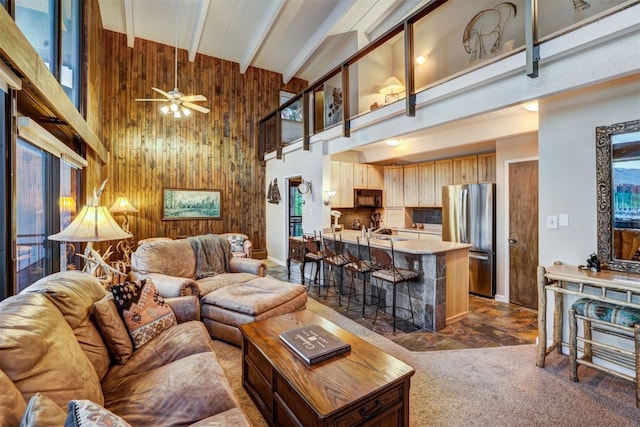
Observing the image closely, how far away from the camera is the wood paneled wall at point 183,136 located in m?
6.51

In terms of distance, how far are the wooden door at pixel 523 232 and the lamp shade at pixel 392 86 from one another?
2419 mm

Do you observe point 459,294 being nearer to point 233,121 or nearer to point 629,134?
point 629,134

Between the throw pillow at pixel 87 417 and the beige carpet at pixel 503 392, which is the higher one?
the throw pillow at pixel 87 417

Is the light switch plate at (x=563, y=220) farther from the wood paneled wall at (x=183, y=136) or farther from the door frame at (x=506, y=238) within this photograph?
the wood paneled wall at (x=183, y=136)

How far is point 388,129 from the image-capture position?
4.07m

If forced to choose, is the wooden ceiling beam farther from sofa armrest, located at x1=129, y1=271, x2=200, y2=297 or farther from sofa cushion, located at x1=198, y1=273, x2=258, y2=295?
sofa cushion, located at x1=198, y1=273, x2=258, y2=295

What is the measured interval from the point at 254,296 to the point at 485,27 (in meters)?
4.81

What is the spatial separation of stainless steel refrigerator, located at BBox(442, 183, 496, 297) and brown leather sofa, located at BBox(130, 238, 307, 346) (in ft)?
9.67

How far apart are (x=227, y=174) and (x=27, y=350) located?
682 centimetres

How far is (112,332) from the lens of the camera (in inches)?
73.2

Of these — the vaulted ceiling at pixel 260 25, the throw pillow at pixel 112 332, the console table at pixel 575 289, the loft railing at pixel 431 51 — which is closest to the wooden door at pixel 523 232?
the console table at pixel 575 289

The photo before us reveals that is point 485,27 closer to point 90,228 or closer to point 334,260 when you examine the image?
point 334,260

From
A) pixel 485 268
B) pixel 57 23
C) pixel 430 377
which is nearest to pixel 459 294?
pixel 485 268

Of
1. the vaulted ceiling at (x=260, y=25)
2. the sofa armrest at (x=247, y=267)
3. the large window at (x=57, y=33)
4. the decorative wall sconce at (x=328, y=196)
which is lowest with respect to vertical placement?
the sofa armrest at (x=247, y=267)
